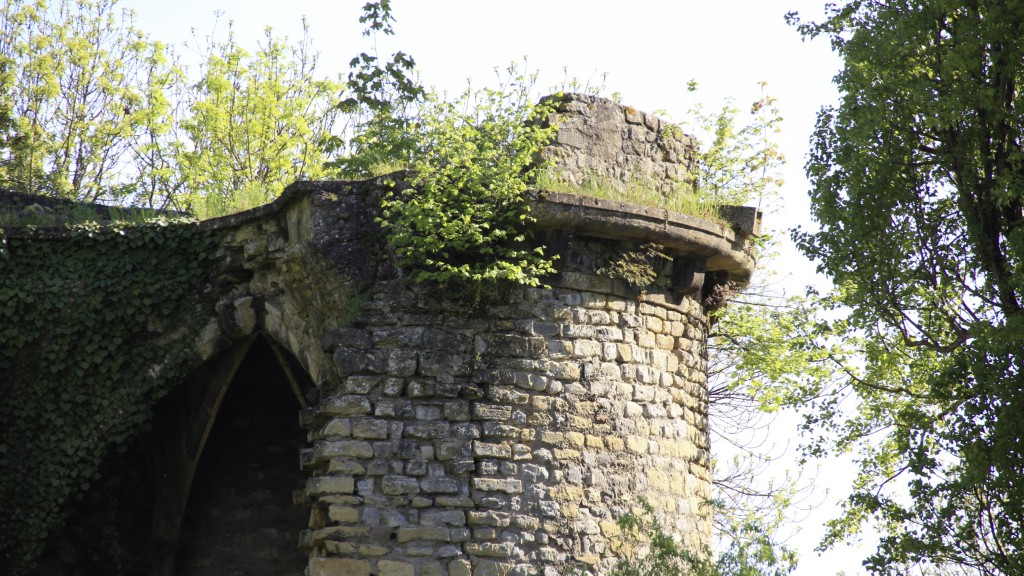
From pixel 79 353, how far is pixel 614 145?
167 inches

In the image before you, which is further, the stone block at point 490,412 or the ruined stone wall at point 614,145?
the ruined stone wall at point 614,145

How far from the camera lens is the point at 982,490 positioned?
7059 millimetres

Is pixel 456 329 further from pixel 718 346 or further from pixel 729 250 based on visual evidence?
pixel 718 346

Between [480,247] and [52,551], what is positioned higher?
[480,247]

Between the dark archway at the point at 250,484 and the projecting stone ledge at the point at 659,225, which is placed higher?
the projecting stone ledge at the point at 659,225

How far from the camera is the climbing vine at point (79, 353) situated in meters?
8.82

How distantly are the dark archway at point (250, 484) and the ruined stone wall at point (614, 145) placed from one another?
3.34 metres

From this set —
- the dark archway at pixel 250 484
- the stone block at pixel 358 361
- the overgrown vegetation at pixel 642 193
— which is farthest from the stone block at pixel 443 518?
the dark archway at pixel 250 484

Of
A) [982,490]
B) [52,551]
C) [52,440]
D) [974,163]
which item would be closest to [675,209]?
[974,163]

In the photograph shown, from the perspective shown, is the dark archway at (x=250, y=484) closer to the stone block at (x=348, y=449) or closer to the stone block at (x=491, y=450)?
the stone block at (x=348, y=449)

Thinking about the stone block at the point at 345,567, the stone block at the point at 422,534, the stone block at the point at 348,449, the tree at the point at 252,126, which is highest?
the tree at the point at 252,126

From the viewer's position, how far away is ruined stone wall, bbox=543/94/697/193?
791 cm

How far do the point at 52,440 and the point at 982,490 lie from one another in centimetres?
639

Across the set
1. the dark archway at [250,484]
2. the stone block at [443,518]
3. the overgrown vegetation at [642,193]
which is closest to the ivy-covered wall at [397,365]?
the stone block at [443,518]
